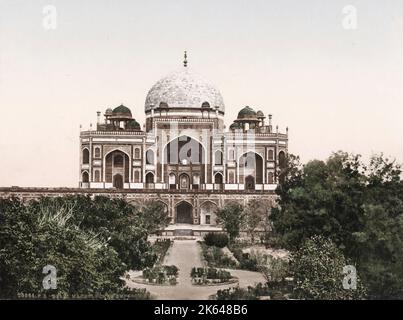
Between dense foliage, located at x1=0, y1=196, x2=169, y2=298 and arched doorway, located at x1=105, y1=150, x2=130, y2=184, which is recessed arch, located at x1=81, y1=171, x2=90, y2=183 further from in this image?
dense foliage, located at x1=0, y1=196, x2=169, y2=298

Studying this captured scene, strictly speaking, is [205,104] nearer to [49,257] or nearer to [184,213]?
[184,213]

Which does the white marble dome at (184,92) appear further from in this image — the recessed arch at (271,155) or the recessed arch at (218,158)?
the recessed arch at (271,155)

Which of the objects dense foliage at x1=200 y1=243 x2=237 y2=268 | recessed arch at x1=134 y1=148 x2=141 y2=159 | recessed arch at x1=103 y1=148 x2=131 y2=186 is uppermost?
recessed arch at x1=134 y1=148 x2=141 y2=159

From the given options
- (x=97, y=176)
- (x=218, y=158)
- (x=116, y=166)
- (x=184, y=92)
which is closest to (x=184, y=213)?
(x=218, y=158)

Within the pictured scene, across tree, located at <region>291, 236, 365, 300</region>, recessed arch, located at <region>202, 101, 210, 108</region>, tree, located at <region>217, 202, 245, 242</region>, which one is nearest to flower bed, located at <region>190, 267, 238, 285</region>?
tree, located at <region>291, 236, 365, 300</region>
